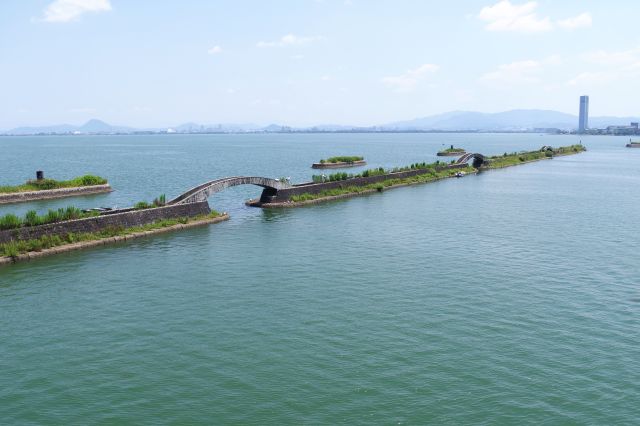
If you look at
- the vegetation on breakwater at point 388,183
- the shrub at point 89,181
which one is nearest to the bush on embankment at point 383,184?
the vegetation on breakwater at point 388,183

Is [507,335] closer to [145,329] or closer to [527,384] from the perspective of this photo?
[527,384]

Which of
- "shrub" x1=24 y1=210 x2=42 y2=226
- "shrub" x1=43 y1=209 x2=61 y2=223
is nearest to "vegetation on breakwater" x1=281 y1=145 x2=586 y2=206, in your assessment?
"shrub" x1=43 y1=209 x2=61 y2=223

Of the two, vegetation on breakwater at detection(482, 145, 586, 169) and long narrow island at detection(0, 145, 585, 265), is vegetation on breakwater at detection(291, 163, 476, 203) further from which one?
vegetation on breakwater at detection(482, 145, 586, 169)

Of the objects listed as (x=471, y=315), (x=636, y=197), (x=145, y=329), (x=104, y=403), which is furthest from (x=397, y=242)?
(x=636, y=197)

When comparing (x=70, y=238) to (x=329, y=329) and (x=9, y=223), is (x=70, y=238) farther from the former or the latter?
(x=329, y=329)

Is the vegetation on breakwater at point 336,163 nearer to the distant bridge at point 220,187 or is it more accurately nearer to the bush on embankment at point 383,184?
the bush on embankment at point 383,184
